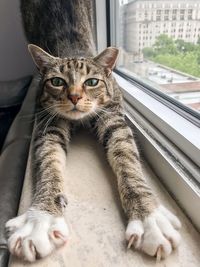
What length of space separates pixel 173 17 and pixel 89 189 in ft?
1.98

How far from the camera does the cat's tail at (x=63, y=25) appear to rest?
1280mm

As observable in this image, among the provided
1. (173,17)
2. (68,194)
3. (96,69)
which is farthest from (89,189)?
(173,17)

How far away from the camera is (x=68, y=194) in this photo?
619 mm

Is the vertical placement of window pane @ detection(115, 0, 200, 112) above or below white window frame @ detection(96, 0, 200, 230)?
above

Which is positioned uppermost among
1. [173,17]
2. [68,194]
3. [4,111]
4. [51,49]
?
[173,17]

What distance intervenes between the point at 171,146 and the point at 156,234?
0.89ft

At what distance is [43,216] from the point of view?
52 centimetres

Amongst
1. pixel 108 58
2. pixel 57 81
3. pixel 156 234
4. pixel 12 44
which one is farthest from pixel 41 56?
pixel 12 44

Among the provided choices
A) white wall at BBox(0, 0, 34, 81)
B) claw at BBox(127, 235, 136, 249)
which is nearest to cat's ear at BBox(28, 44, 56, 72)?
claw at BBox(127, 235, 136, 249)

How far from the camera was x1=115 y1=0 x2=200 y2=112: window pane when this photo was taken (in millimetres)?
732

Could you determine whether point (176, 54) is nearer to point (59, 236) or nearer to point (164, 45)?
point (164, 45)

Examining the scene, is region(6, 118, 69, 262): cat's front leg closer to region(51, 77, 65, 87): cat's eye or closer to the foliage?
region(51, 77, 65, 87): cat's eye

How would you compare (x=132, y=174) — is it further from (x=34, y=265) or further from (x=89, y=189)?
(x=34, y=265)

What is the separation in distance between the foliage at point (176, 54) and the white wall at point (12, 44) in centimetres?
145
